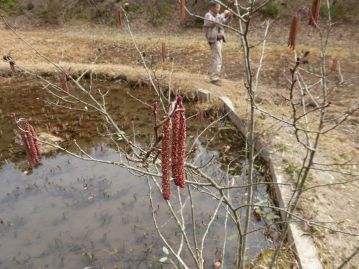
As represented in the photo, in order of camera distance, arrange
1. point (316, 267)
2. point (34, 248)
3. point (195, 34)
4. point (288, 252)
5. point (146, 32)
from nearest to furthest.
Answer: point (316, 267)
point (288, 252)
point (34, 248)
point (195, 34)
point (146, 32)

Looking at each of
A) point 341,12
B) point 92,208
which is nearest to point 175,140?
point 92,208

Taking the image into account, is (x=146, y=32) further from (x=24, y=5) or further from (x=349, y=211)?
(x=349, y=211)

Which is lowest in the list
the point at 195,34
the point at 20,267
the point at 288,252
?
the point at 20,267

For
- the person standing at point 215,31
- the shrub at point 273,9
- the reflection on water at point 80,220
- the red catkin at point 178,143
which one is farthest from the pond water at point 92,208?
the shrub at point 273,9

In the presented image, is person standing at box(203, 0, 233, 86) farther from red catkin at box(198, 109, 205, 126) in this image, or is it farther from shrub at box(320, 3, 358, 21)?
shrub at box(320, 3, 358, 21)

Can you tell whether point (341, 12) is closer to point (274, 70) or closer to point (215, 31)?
point (274, 70)

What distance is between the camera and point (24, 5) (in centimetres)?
2230

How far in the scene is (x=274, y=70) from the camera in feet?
38.9

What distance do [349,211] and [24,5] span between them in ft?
73.3

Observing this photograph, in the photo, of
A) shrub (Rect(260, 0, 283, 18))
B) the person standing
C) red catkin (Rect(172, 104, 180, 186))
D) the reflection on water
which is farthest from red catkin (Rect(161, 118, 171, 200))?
shrub (Rect(260, 0, 283, 18))

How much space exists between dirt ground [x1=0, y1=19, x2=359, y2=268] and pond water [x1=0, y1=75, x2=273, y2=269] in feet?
2.99

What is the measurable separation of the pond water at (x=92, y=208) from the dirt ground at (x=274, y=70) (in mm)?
911

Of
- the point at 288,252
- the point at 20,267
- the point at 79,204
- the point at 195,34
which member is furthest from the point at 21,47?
the point at 288,252

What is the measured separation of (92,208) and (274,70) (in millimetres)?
7695
